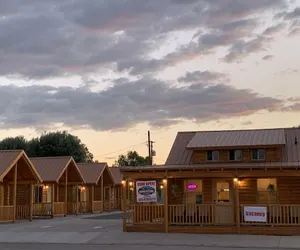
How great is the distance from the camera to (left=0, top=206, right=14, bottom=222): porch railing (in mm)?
33562

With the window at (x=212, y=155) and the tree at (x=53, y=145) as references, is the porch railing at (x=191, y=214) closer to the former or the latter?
the window at (x=212, y=155)

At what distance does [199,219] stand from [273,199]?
14.5 ft

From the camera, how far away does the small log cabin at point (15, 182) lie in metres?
33.6

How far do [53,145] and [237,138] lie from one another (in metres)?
46.9

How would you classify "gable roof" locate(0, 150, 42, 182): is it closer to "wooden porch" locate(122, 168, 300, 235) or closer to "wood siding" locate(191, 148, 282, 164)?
"wooden porch" locate(122, 168, 300, 235)

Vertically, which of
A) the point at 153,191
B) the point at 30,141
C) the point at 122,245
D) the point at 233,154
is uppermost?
the point at 30,141

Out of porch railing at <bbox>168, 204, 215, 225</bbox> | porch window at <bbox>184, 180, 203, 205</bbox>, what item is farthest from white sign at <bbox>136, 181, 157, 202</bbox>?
porch window at <bbox>184, 180, 203, 205</bbox>

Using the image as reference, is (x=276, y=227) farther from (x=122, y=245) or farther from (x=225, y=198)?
(x=122, y=245)

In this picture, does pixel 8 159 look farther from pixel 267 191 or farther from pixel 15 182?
pixel 267 191

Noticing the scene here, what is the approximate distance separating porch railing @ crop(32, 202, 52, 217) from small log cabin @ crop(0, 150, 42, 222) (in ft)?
2.51

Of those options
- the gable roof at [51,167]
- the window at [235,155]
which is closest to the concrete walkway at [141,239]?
the window at [235,155]

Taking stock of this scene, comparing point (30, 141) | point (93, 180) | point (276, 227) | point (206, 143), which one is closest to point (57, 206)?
point (93, 180)

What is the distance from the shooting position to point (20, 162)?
35.8 m

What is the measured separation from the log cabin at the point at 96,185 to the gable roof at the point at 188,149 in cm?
1669
